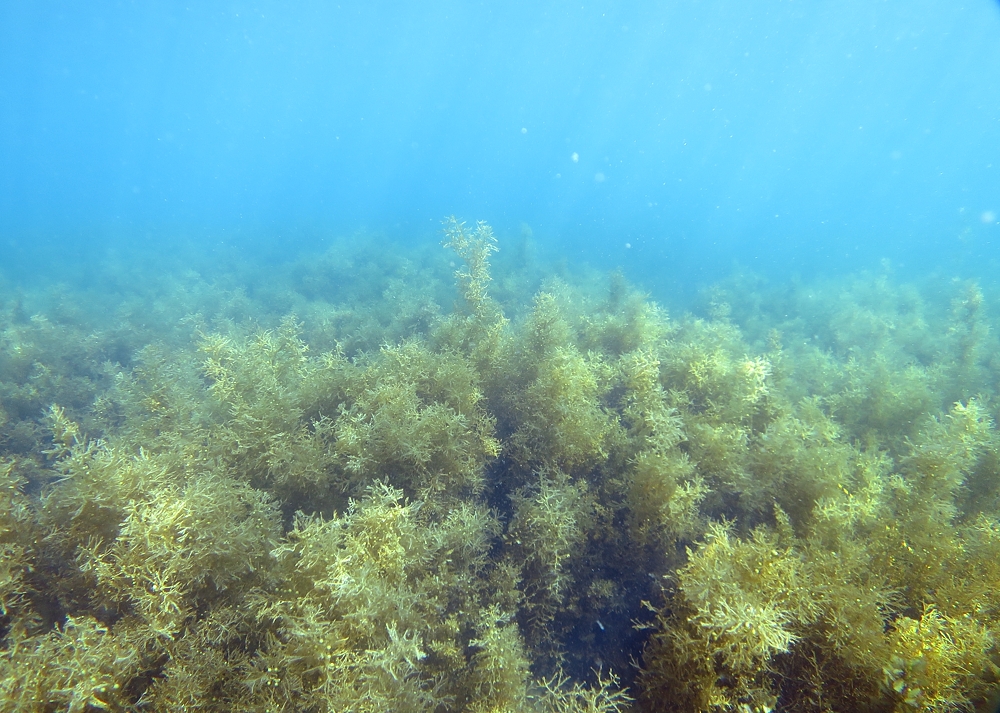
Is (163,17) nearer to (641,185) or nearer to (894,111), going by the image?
(641,185)

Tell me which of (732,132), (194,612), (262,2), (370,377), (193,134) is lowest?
(194,612)

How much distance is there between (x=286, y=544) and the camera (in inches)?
103

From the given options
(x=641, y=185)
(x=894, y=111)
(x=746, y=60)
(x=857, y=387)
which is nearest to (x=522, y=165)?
(x=641, y=185)

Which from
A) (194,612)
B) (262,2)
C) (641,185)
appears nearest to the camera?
(194,612)

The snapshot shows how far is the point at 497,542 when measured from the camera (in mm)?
3484

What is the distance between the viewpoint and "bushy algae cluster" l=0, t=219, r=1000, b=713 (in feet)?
7.30

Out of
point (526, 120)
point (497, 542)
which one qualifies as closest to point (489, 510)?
point (497, 542)

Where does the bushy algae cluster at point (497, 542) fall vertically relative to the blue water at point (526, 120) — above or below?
below

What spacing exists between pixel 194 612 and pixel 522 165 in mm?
153618

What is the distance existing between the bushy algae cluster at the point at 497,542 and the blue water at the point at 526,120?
1722 centimetres

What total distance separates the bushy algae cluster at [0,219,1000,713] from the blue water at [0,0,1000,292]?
56.5 feet

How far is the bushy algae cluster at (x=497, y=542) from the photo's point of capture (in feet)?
7.30

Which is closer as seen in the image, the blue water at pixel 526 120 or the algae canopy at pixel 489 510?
the algae canopy at pixel 489 510

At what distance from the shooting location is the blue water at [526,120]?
3369 centimetres
